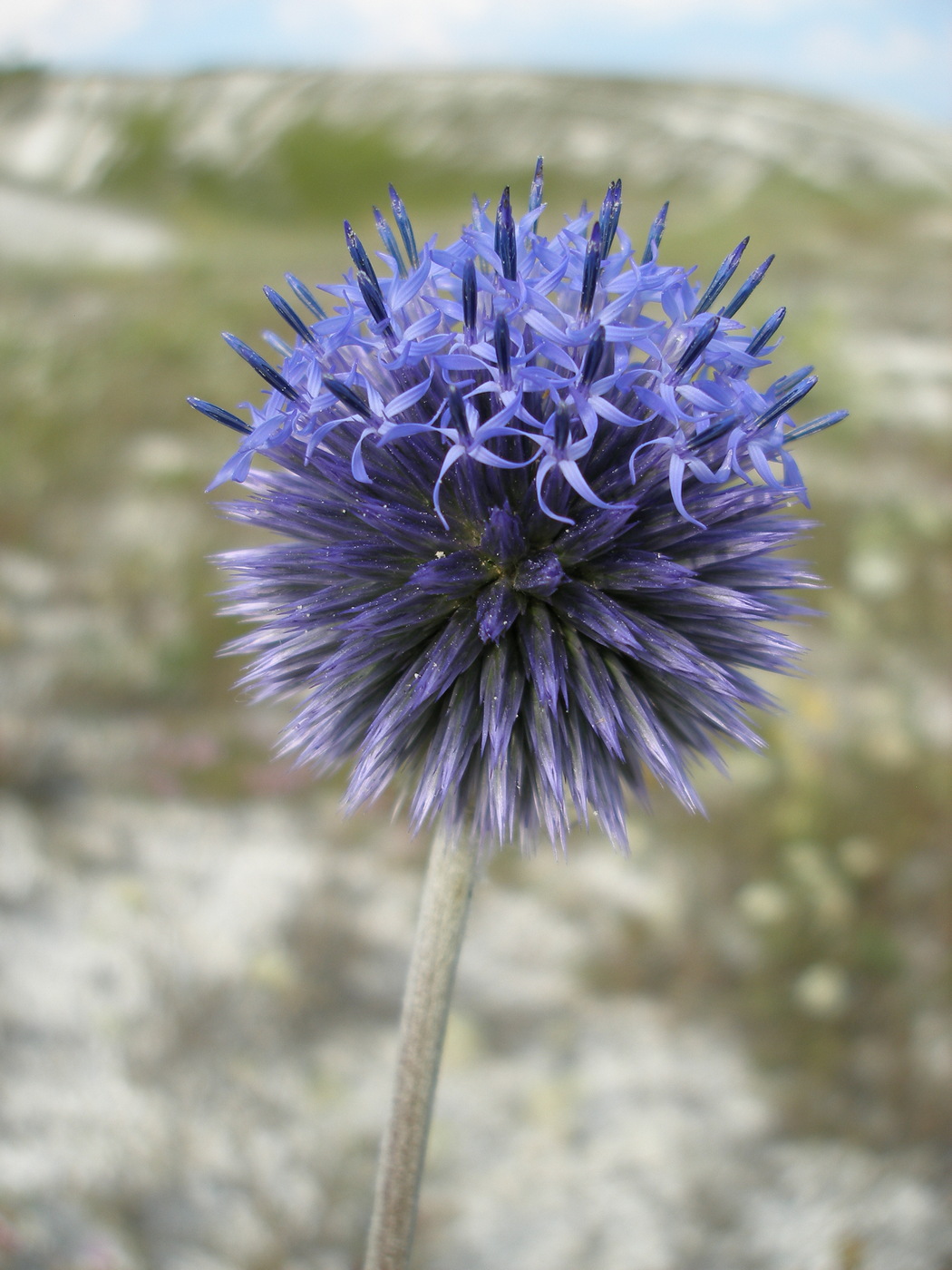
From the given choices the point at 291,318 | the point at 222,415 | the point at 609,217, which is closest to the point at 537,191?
the point at 609,217

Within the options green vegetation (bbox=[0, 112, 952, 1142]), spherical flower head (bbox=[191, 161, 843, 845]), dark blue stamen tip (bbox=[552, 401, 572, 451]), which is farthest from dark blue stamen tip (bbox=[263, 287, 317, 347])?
green vegetation (bbox=[0, 112, 952, 1142])

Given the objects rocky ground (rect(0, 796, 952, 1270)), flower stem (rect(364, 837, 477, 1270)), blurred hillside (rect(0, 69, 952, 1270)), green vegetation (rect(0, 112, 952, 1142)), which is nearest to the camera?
flower stem (rect(364, 837, 477, 1270))

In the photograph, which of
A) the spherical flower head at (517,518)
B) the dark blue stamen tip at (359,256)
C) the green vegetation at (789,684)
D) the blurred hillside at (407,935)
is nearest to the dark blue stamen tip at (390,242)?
the spherical flower head at (517,518)

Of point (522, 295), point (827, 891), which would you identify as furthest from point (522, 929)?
point (522, 295)

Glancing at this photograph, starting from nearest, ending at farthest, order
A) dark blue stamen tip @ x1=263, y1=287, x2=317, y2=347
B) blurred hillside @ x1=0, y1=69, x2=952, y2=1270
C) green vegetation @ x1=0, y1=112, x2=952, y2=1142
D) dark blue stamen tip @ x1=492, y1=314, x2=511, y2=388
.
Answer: dark blue stamen tip @ x1=492, y1=314, x2=511, y2=388
dark blue stamen tip @ x1=263, y1=287, x2=317, y2=347
blurred hillside @ x1=0, y1=69, x2=952, y2=1270
green vegetation @ x1=0, y1=112, x2=952, y2=1142

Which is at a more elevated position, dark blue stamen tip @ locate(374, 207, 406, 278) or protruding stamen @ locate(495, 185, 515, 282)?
dark blue stamen tip @ locate(374, 207, 406, 278)

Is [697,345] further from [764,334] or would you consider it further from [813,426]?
[813,426]

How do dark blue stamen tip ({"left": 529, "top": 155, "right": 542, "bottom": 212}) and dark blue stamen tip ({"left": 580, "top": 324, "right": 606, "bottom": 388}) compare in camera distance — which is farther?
dark blue stamen tip ({"left": 529, "top": 155, "right": 542, "bottom": 212})

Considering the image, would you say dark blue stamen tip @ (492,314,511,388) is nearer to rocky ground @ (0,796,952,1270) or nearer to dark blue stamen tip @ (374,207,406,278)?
dark blue stamen tip @ (374,207,406,278)
